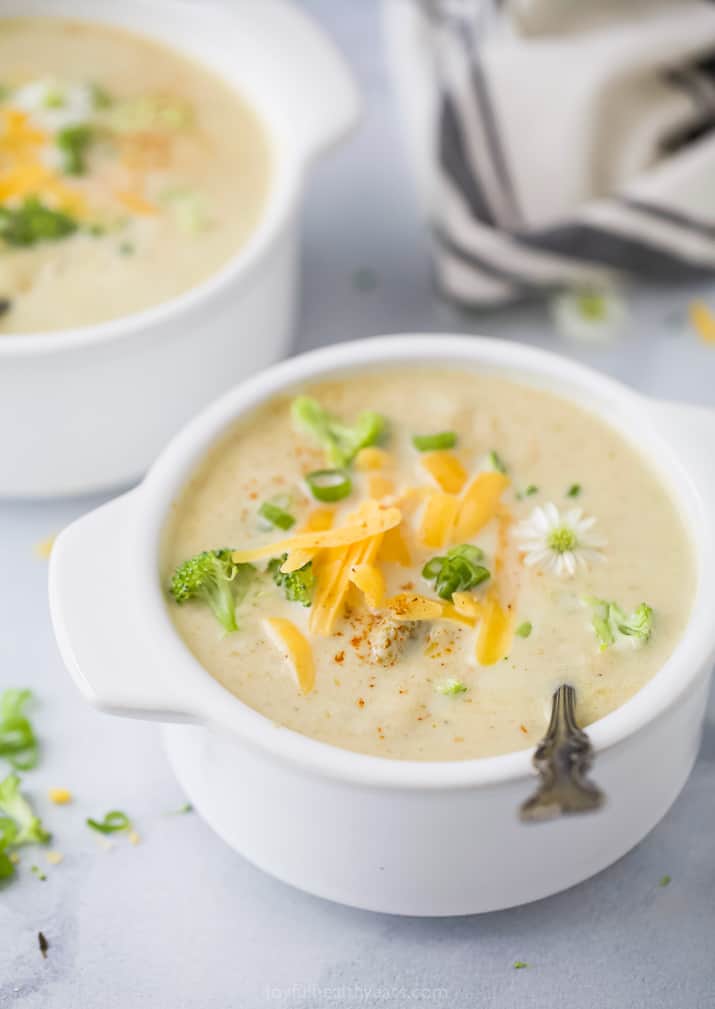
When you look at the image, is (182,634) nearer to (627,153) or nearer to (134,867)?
(134,867)

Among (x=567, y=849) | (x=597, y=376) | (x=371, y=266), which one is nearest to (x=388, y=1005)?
(x=567, y=849)

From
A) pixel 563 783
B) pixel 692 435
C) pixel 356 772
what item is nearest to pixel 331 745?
pixel 356 772

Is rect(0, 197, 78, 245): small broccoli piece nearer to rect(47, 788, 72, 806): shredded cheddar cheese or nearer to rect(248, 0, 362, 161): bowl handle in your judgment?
rect(248, 0, 362, 161): bowl handle

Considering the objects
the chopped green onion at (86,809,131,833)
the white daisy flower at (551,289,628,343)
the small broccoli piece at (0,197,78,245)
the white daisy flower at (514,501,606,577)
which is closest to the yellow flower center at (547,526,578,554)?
the white daisy flower at (514,501,606,577)

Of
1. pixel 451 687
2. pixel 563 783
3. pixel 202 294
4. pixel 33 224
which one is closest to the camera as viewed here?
pixel 563 783

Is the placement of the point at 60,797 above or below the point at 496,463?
below

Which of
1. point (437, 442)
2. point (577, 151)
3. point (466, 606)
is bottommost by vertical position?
point (466, 606)

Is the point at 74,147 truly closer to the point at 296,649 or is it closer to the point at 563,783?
the point at 296,649
